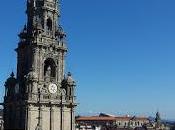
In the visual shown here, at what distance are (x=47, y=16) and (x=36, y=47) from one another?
20.2 feet

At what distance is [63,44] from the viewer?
74688mm

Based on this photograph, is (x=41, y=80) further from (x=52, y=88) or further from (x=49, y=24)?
(x=49, y=24)

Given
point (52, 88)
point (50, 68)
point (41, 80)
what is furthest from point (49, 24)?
point (52, 88)

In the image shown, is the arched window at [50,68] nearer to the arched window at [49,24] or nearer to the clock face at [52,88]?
the clock face at [52,88]

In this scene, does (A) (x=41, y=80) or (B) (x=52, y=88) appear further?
(B) (x=52, y=88)

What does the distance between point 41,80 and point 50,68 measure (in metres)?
3.60

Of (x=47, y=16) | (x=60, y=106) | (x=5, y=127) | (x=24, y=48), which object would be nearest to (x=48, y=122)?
(x=60, y=106)

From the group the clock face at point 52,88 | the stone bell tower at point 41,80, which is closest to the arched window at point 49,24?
the stone bell tower at point 41,80

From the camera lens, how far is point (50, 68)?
73.4m

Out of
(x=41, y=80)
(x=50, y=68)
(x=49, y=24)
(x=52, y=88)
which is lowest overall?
(x=52, y=88)

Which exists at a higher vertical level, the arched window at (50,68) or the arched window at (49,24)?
the arched window at (49,24)

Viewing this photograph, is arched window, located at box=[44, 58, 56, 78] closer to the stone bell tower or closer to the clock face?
the stone bell tower

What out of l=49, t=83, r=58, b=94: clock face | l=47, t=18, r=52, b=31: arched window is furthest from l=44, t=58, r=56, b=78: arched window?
l=47, t=18, r=52, b=31: arched window

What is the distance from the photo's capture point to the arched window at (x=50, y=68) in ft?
239
